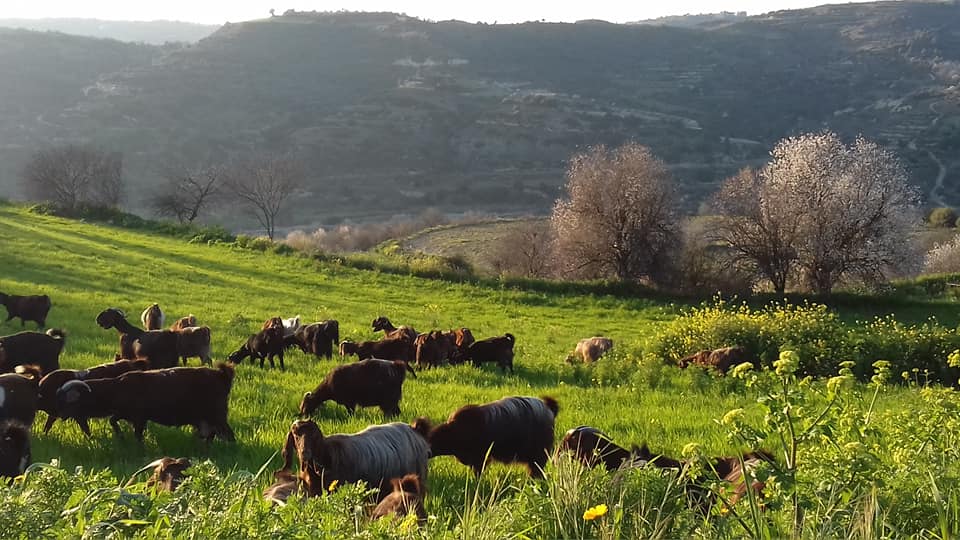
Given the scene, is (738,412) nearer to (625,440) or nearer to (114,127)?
(625,440)

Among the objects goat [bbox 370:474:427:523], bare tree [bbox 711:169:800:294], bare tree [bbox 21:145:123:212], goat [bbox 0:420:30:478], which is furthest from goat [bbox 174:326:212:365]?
bare tree [bbox 21:145:123:212]

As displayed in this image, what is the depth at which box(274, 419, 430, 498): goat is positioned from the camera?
6.48 m

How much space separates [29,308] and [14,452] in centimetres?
1209

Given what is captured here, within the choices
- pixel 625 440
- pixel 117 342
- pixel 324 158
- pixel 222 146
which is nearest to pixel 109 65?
pixel 222 146

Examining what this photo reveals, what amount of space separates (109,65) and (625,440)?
166601 millimetres

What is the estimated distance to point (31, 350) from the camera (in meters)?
11.7

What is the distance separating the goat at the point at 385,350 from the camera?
49.1 feet

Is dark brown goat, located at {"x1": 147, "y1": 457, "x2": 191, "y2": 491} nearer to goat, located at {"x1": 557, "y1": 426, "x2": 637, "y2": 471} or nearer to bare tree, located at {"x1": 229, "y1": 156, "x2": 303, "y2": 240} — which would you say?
goat, located at {"x1": 557, "y1": 426, "x2": 637, "y2": 471}

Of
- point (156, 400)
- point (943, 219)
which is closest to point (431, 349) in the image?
point (156, 400)

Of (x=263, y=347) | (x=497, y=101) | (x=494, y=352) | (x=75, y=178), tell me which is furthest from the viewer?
(x=497, y=101)

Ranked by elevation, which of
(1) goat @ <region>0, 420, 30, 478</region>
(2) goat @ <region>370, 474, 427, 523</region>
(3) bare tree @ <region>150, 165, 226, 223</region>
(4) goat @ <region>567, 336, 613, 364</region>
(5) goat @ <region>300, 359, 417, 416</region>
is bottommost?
(3) bare tree @ <region>150, 165, 226, 223</region>

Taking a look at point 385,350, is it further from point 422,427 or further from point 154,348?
point 422,427

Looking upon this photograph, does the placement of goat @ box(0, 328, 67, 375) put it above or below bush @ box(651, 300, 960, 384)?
above

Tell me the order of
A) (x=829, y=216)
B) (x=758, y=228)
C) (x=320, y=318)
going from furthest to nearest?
(x=758, y=228) < (x=829, y=216) < (x=320, y=318)
